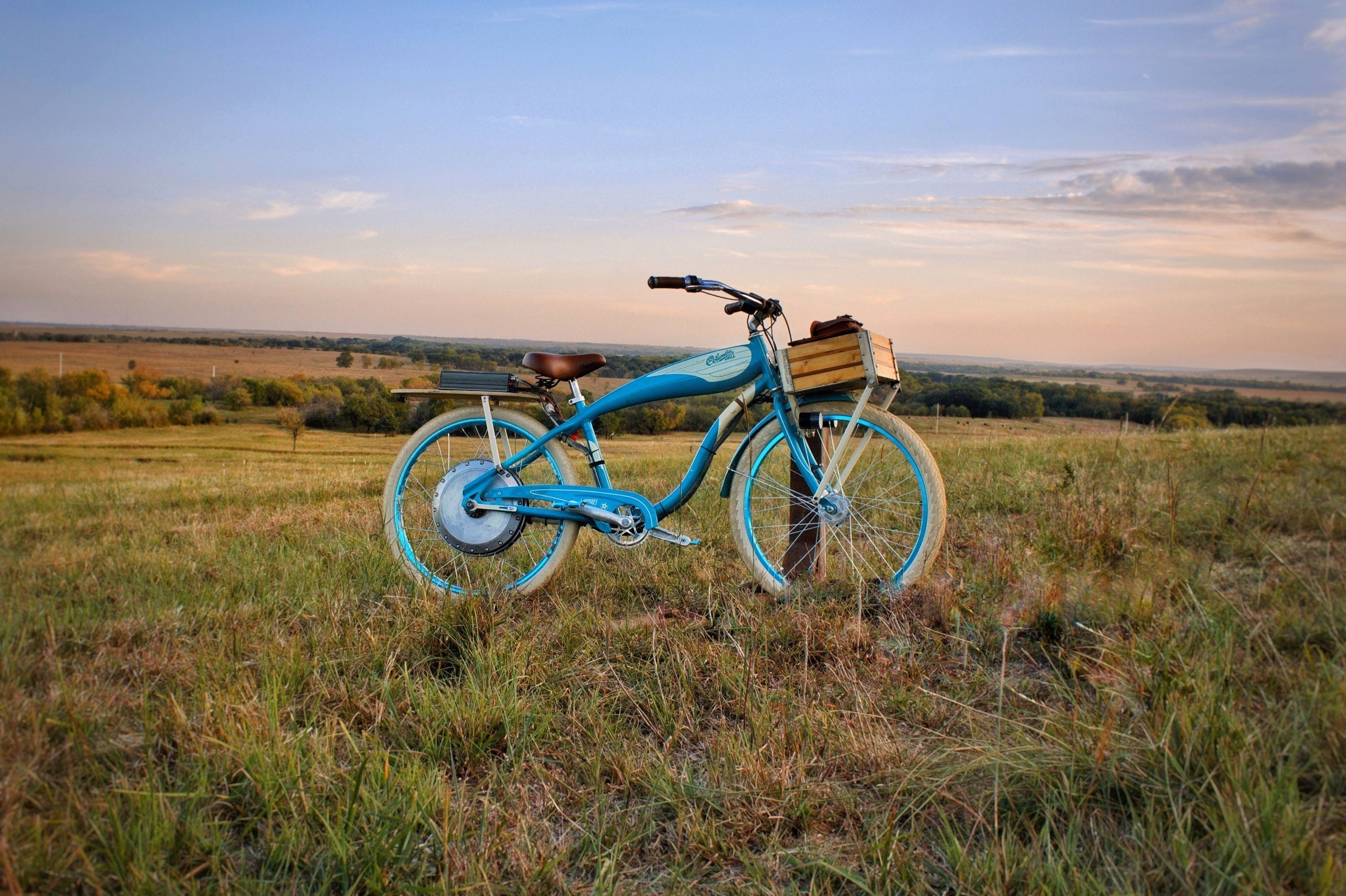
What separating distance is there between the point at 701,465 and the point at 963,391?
389 cm

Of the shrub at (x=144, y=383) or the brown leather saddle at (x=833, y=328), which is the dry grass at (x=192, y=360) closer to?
the shrub at (x=144, y=383)

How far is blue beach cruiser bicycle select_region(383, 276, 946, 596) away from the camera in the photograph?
3.92 metres

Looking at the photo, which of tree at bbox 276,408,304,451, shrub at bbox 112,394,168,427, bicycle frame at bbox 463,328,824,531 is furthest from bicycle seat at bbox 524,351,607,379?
tree at bbox 276,408,304,451

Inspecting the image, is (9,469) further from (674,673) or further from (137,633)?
(674,673)

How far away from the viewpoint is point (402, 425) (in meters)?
6.07

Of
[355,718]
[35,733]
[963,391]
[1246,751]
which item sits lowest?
[355,718]

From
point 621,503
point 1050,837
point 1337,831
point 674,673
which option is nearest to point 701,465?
point 621,503

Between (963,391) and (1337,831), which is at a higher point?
(963,391)

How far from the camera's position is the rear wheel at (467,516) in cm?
441

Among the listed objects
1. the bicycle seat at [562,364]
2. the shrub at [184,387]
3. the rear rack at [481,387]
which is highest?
the bicycle seat at [562,364]

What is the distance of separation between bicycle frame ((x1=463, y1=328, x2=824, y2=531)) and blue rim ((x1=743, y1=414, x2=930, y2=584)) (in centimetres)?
18

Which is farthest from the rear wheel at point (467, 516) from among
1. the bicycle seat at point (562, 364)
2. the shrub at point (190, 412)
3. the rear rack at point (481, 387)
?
the shrub at point (190, 412)

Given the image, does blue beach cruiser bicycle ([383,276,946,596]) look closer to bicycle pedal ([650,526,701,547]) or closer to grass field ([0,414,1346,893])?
bicycle pedal ([650,526,701,547])

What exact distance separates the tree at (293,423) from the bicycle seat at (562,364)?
17.9 ft
